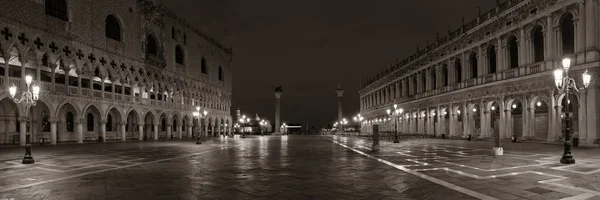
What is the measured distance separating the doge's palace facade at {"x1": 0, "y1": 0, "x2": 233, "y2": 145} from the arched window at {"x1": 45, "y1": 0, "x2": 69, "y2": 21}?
0.08m

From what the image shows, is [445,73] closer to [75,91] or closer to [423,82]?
[423,82]

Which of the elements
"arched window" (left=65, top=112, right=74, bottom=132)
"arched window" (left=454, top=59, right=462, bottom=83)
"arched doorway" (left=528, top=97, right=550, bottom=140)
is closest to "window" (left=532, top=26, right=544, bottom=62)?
"arched doorway" (left=528, top=97, right=550, bottom=140)

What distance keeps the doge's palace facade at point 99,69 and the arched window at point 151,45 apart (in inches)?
4.8

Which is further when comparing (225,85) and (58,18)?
(225,85)

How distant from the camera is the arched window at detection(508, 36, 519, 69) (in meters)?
35.3

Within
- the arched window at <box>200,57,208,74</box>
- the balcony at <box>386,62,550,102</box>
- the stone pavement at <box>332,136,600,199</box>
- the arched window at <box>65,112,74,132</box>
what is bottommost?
the stone pavement at <box>332,136,600,199</box>

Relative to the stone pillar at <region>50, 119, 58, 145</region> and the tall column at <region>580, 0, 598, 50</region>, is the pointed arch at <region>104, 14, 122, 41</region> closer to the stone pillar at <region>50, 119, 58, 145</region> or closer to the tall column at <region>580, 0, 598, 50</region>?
the stone pillar at <region>50, 119, 58, 145</region>

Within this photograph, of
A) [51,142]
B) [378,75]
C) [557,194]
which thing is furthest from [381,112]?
[557,194]

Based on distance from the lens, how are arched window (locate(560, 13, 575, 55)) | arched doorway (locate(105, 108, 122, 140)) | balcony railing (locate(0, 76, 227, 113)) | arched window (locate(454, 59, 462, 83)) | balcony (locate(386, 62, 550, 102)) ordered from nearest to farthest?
1. arched window (locate(560, 13, 575, 55))
2. balcony railing (locate(0, 76, 227, 113))
3. balcony (locate(386, 62, 550, 102))
4. arched doorway (locate(105, 108, 122, 140))
5. arched window (locate(454, 59, 462, 83))

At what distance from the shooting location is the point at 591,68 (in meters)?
25.6

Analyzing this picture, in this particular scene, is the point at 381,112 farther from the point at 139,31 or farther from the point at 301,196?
the point at 301,196

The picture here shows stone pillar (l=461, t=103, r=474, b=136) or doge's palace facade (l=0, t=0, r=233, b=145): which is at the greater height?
doge's palace facade (l=0, t=0, r=233, b=145)

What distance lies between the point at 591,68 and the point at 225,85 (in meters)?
63.1

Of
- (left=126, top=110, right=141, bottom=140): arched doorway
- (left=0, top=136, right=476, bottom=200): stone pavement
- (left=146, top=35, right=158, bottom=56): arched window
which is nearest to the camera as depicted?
(left=0, top=136, right=476, bottom=200): stone pavement
